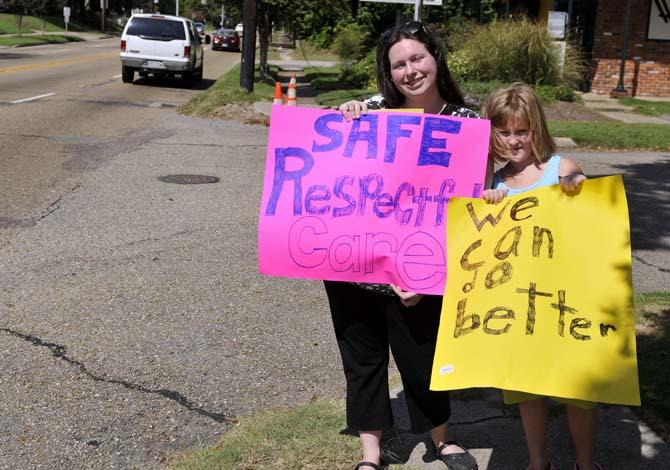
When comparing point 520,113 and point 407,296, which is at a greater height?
point 520,113

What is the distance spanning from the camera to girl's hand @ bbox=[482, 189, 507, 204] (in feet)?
10.3

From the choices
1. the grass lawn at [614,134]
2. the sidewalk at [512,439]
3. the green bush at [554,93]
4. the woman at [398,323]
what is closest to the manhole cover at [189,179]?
the sidewalk at [512,439]

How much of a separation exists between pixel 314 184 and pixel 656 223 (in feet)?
20.4

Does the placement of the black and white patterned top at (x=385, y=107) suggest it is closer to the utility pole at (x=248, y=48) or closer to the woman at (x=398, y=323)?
the woman at (x=398, y=323)

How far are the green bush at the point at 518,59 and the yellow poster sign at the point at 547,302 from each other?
17.8m

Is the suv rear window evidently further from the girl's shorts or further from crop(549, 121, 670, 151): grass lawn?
the girl's shorts

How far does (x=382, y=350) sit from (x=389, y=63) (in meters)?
1.09

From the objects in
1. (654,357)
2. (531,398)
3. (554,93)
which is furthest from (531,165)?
(554,93)

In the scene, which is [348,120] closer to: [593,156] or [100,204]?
[100,204]

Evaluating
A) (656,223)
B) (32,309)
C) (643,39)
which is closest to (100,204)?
(32,309)

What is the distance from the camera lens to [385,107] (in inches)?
137

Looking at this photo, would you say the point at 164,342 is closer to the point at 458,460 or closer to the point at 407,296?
the point at 458,460

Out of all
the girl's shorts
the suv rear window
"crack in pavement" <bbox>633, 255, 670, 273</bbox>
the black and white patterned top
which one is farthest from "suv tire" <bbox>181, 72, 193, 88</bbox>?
the girl's shorts

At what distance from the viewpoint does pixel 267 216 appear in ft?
11.0
